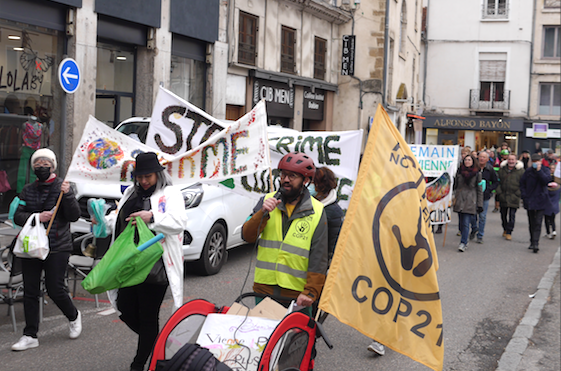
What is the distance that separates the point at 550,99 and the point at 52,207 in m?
39.9

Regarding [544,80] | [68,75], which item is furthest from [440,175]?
[544,80]

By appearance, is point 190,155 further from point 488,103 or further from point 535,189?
point 488,103

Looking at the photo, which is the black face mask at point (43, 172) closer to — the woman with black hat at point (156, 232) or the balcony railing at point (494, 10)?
the woman with black hat at point (156, 232)

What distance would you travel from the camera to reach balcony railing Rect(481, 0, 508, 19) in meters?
40.4

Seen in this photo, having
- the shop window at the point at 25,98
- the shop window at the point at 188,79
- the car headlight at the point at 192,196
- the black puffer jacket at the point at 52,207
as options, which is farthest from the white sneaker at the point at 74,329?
the shop window at the point at 188,79

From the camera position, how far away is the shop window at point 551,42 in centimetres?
3947

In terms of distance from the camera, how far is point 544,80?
3959cm

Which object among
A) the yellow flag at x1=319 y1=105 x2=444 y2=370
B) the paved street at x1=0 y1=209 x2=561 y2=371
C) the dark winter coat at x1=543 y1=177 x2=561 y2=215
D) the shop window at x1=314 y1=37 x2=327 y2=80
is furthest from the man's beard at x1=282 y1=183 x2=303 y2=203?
the shop window at x1=314 y1=37 x2=327 y2=80

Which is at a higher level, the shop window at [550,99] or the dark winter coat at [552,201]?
the shop window at [550,99]

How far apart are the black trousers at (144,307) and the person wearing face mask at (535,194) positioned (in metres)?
9.40

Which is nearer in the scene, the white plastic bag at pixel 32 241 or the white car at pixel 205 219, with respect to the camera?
the white plastic bag at pixel 32 241

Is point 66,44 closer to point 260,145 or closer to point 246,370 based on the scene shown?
point 260,145

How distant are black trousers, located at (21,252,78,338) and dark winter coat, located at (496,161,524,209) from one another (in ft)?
34.8

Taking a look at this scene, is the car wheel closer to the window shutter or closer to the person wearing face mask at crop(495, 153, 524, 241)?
the person wearing face mask at crop(495, 153, 524, 241)
